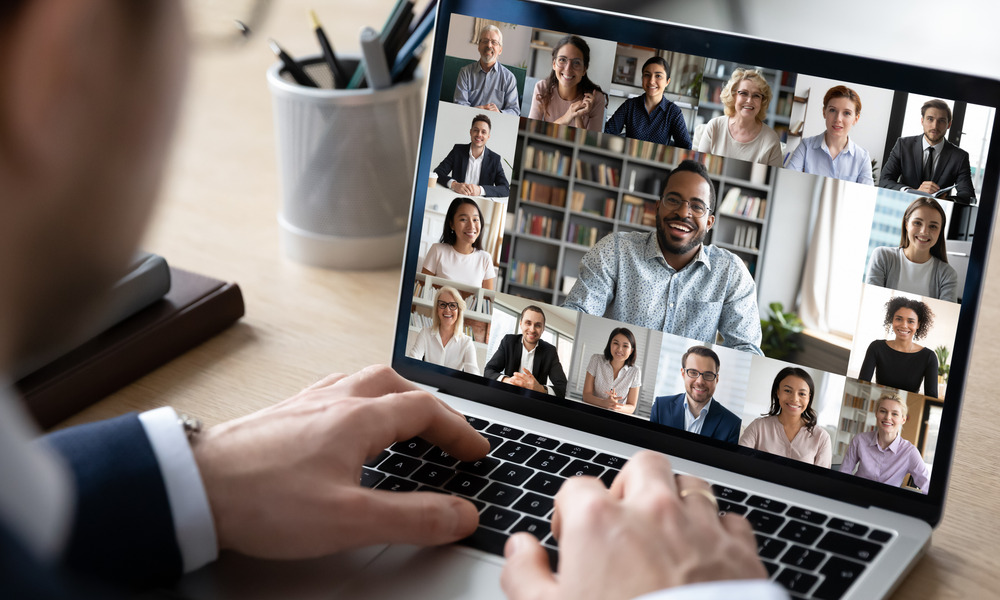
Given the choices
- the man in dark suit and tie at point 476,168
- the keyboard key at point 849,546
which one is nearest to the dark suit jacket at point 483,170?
the man in dark suit and tie at point 476,168

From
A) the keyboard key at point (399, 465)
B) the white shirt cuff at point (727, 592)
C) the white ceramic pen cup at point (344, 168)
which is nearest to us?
the white shirt cuff at point (727, 592)

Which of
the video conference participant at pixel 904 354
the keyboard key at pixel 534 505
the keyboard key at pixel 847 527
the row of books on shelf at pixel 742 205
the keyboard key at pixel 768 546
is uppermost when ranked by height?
the row of books on shelf at pixel 742 205

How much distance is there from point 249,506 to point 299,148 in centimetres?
47

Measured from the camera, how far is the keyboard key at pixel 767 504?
0.57m

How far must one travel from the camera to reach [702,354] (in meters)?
0.61

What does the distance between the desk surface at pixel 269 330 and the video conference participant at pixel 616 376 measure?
0.67 ft

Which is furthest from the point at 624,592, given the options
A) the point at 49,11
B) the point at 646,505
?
the point at 49,11

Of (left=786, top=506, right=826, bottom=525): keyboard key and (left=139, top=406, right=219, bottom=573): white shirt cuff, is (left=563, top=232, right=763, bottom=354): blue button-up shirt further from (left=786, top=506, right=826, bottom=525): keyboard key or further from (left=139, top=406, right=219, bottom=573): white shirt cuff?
(left=139, top=406, right=219, bottom=573): white shirt cuff

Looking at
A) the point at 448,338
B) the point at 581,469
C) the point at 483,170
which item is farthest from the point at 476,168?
the point at 581,469

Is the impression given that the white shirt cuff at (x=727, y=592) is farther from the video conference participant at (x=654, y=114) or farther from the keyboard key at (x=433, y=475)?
the video conference participant at (x=654, y=114)

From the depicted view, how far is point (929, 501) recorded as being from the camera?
57 centimetres

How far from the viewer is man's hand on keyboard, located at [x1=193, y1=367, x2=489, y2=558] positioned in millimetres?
486

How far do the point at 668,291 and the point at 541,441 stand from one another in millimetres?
134

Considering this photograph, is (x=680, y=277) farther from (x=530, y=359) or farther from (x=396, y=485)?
(x=396, y=485)
